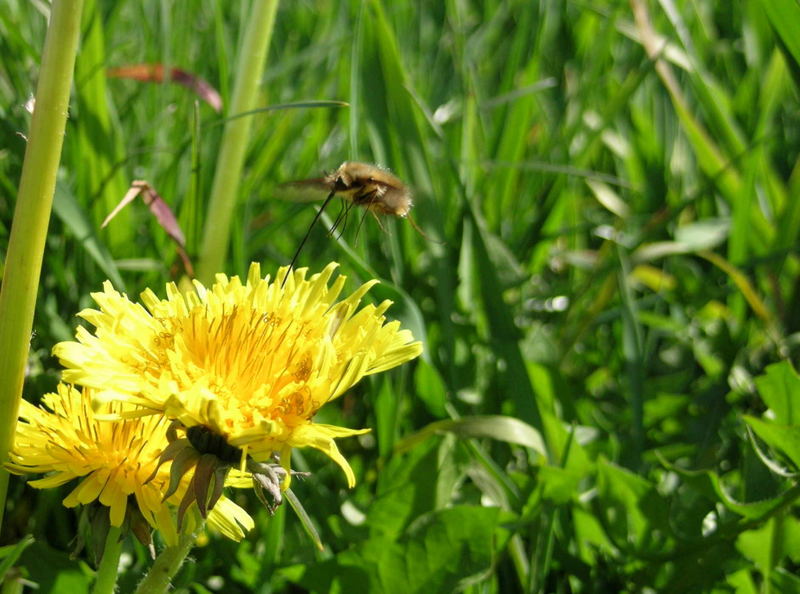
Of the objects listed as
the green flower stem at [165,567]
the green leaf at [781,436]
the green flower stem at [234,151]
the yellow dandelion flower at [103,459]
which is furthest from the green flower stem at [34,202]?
the green leaf at [781,436]

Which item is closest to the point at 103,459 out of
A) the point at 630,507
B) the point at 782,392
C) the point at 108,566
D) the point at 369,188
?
the point at 108,566

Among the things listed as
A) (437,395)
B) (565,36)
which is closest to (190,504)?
(437,395)

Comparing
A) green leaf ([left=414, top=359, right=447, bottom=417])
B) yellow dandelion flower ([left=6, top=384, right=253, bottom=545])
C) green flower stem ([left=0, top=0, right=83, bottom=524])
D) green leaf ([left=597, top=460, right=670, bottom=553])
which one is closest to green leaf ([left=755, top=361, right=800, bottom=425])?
green leaf ([left=597, top=460, right=670, bottom=553])

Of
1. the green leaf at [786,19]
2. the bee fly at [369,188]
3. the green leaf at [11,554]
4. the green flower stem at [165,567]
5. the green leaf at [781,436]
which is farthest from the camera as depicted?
the green leaf at [786,19]

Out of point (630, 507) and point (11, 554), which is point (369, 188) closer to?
point (11, 554)

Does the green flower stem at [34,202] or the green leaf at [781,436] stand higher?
the green flower stem at [34,202]

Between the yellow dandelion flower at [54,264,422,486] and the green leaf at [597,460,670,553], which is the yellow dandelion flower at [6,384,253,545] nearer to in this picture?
the yellow dandelion flower at [54,264,422,486]

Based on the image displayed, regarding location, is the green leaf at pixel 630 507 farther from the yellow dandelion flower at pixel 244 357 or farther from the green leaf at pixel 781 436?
the yellow dandelion flower at pixel 244 357

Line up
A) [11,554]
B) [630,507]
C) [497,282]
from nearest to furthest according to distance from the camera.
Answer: [11,554]
[630,507]
[497,282]
